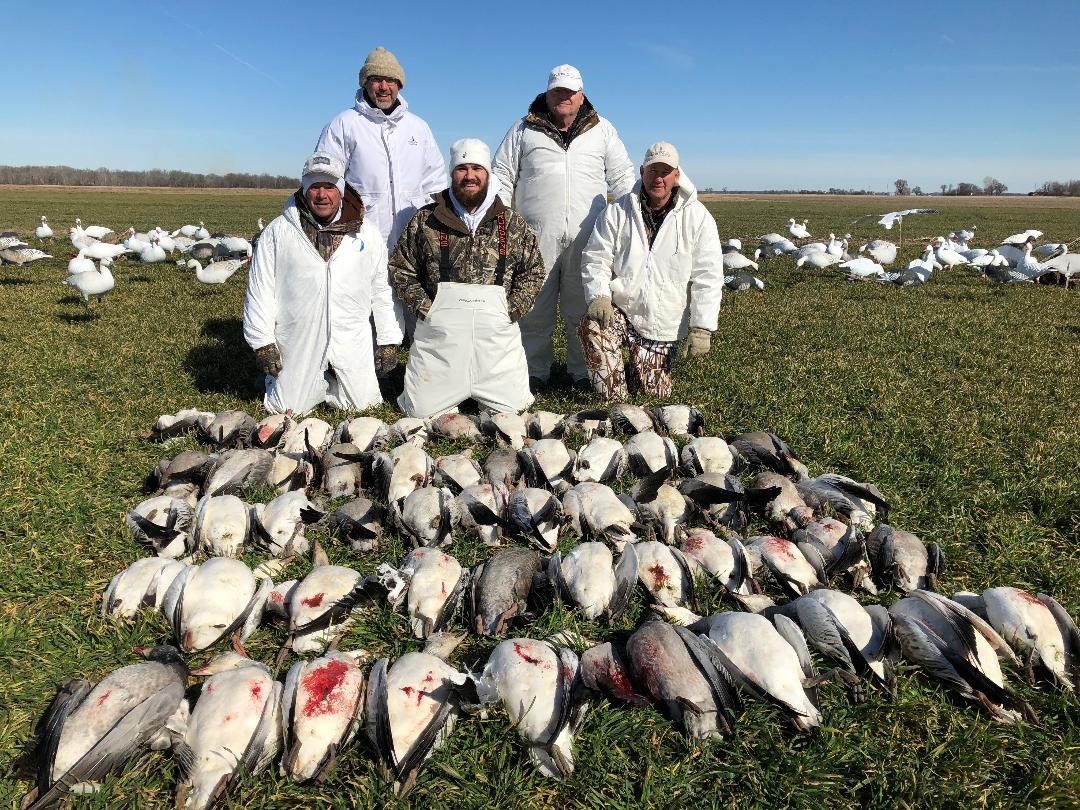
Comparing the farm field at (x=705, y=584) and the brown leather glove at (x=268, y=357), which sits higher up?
the brown leather glove at (x=268, y=357)

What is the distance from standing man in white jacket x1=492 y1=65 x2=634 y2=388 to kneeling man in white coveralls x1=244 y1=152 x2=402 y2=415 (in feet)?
5.34

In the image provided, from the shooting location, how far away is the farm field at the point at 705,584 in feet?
8.87

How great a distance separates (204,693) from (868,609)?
9.81 feet

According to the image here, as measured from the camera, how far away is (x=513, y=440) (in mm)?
5664

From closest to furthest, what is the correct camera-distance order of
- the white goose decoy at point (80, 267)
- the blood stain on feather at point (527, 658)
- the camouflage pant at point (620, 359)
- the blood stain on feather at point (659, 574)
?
the blood stain on feather at point (527, 658) < the blood stain on feather at point (659, 574) < the camouflage pant at point (620, 359) < the white goose decoy at point (80, 267)

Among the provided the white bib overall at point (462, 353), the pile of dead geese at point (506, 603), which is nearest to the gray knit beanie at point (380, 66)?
the white bib overall at point (462, 353)

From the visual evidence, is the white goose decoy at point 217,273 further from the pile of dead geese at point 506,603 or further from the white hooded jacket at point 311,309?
the pile of dead geese at point 506,603

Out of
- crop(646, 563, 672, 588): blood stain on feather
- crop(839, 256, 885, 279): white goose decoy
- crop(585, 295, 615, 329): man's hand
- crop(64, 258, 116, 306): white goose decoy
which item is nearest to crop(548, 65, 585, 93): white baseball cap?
crop(585, 295, 615, 329): man's hand

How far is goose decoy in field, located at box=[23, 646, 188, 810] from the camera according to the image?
249 centimetres

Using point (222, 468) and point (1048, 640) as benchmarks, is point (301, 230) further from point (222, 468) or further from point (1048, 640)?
point (1048, 640)

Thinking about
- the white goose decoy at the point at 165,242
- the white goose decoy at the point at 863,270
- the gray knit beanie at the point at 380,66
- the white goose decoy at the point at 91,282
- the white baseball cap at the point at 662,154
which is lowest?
the white goose decoy at the point at 91,282

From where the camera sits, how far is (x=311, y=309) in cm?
659

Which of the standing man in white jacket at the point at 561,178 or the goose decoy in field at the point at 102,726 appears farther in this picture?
the standing man in white jacket at the point at 561,178

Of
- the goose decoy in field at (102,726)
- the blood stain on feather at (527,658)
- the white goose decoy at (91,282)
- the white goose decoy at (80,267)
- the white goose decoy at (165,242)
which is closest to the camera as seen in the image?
the goose decoy in field at (102,726)
